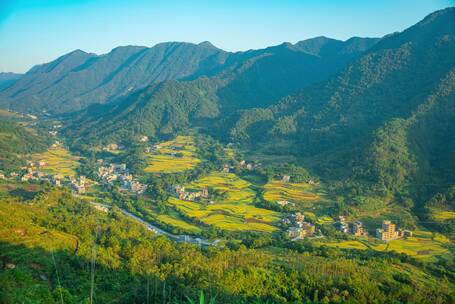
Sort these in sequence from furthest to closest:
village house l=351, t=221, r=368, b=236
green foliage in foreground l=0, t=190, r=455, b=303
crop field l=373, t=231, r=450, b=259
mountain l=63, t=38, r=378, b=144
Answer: mountain l=63, t=38, r=378, b=144 → village house l=351, t=221, r=368, b=236 → crop field l=373, t=231, r=450, b=259 → green foliage in foreground l=0, t=190, r=455, b=303

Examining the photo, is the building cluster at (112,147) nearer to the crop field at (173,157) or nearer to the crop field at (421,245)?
the crop field at (173,157)

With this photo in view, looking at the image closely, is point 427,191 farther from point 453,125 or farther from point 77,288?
point 77,288

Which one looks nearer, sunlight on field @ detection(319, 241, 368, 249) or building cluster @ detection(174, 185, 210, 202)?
sunlight on field @ detection(319, 241, 368, 249)

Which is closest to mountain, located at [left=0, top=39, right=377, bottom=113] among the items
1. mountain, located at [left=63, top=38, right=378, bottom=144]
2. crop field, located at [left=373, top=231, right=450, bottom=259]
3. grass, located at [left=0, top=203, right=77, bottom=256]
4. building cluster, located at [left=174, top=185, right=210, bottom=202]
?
Answer: mountain, located at [left=63, top=38, right=378, bottom=144]

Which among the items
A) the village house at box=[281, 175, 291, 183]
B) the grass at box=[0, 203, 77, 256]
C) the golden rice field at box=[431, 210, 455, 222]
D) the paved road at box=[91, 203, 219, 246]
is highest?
the grass at box=[0, 203, 77, 256]

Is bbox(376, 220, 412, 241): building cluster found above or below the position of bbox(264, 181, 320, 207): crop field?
below

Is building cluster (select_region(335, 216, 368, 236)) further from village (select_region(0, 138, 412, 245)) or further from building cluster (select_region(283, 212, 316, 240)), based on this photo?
building cluster (select_region(283, 212, 316, 240))

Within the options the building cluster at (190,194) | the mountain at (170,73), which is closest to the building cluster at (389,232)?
the building cluster at (190,194)
